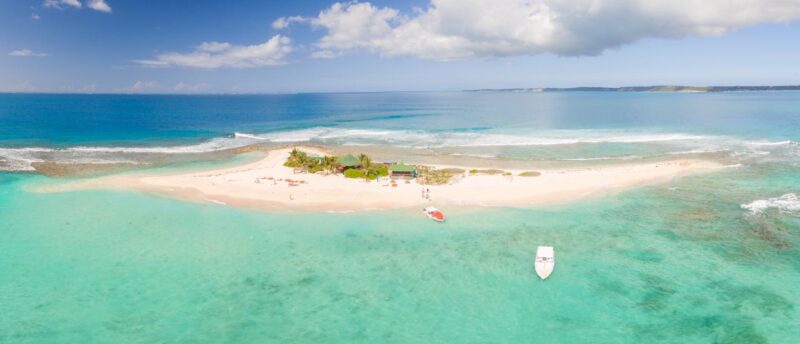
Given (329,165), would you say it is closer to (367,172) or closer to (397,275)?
(367,172)

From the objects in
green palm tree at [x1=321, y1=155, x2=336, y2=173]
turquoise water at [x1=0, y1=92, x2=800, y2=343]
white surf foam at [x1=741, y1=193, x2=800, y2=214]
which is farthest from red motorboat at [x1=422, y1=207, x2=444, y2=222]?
white surf foam at [x1=741, y1=193, x2=800, y2=214]

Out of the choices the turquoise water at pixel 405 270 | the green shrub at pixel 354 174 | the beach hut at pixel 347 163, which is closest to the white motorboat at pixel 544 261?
the turquoise water at pixel 405 270

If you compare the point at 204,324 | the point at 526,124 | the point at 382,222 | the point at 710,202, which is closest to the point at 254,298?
the point at 204,324

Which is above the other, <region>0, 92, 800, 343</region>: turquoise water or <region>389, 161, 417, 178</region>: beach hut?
<region>389, 161, 417, 178</region>: beach hut

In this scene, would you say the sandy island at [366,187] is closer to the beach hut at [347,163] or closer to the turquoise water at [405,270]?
the beach hut at [347,163]

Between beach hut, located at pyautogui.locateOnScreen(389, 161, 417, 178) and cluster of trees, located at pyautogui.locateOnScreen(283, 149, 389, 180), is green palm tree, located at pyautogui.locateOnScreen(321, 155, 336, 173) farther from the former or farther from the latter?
beach hut, located at pyautogui.locateOnScreen(389, 161, 417, 178)

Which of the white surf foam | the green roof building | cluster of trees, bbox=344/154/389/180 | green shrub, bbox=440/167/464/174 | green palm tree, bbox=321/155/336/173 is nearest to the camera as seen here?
the white surf foam

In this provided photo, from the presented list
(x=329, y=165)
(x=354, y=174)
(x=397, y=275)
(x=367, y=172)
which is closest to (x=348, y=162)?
(x=354, y=174)
